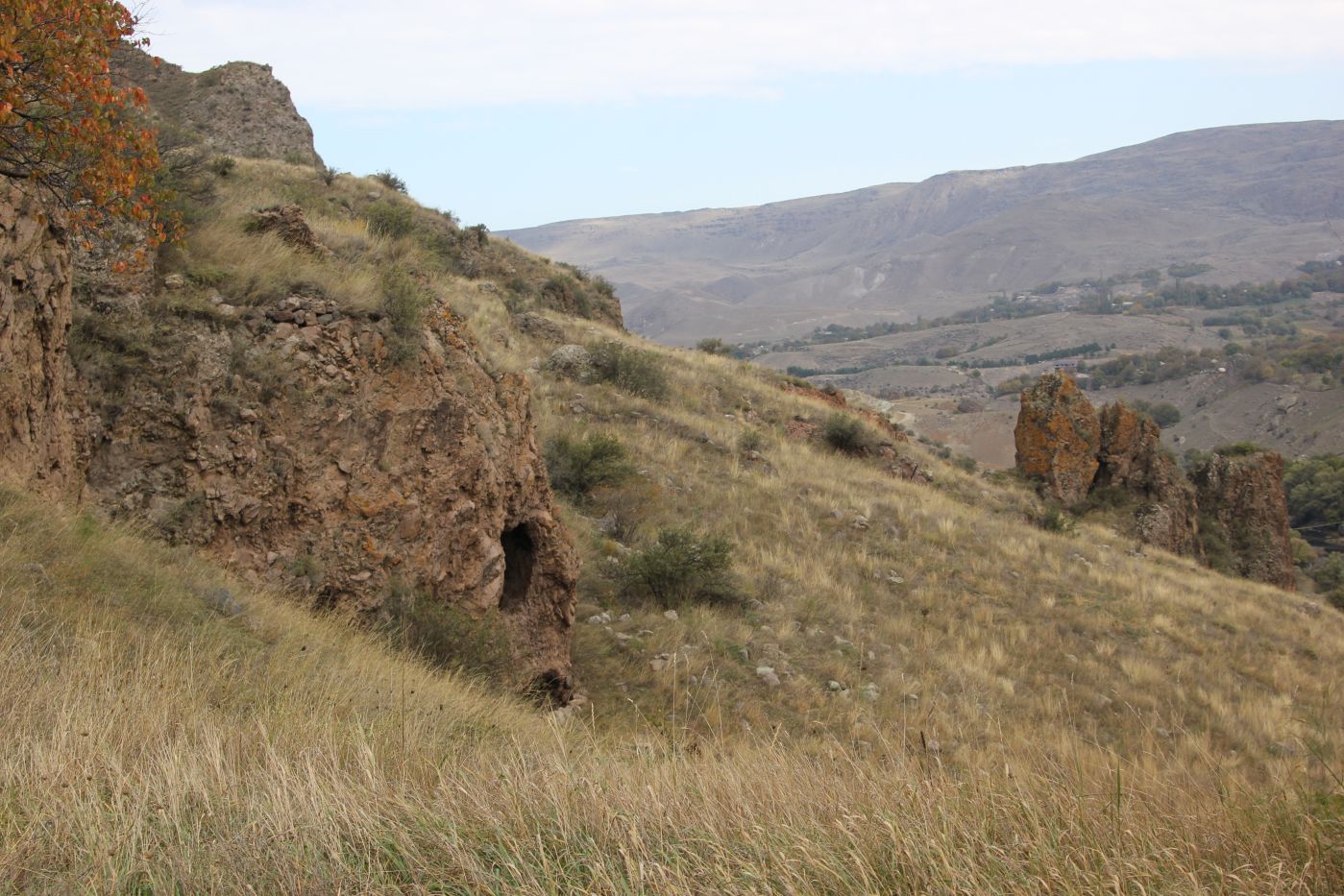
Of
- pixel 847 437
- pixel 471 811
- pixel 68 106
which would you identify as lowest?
pixel 847 437

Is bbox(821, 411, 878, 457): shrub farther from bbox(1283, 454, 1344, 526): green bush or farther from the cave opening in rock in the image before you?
bbox(1283, 454, 1344, 526): green bush

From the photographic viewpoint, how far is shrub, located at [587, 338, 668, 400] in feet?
50.5

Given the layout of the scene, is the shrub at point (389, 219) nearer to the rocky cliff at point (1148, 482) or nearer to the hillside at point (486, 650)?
the hillside at point (486, 650)

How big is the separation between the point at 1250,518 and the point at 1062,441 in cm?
516

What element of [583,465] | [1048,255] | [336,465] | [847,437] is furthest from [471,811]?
[1048,255]

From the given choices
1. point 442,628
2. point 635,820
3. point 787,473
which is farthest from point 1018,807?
point 787,473

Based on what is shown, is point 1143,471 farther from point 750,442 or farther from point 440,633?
point 440,633

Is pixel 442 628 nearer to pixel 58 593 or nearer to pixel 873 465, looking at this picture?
pixel 58 593

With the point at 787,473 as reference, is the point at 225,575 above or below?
above

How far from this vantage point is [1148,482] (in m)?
19.0

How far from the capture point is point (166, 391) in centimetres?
511

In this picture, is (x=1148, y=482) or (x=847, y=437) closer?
(x=847, y=437)

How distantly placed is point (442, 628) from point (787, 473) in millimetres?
9015

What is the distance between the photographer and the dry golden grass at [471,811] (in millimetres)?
2188
